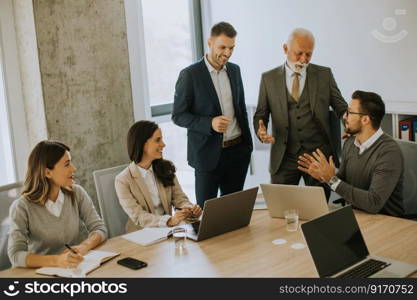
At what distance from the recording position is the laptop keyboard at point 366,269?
2447 mm

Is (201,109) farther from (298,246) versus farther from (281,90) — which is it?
(298,246)

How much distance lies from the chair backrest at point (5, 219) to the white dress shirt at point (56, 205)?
26cm

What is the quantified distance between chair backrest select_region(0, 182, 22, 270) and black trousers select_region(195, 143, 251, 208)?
4.66 feet

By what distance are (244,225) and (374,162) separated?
795 millimetres

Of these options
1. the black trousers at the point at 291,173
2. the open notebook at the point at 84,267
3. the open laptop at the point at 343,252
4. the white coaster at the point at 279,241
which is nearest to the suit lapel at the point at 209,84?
the black trousers at the point at 291,173

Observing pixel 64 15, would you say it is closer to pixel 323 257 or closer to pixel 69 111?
pixel 69 111

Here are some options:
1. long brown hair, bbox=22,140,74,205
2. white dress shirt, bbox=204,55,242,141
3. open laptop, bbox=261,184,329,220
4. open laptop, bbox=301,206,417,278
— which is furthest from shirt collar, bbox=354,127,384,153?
long brown hair, bbox=22,140,74,205

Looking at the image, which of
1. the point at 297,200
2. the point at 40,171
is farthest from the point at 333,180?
the point at 40,171

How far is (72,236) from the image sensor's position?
3.10 meters

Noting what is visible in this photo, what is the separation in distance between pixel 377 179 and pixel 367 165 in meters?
0.14

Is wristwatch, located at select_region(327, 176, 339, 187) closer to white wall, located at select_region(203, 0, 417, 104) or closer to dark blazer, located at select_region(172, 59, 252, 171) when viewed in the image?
dark blazer, located at select_region(172, 59, 252, 171)

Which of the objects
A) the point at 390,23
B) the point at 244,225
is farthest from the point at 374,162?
the point at 390,23

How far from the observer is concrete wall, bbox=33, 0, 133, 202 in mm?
4059

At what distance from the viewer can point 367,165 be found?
3326mm
